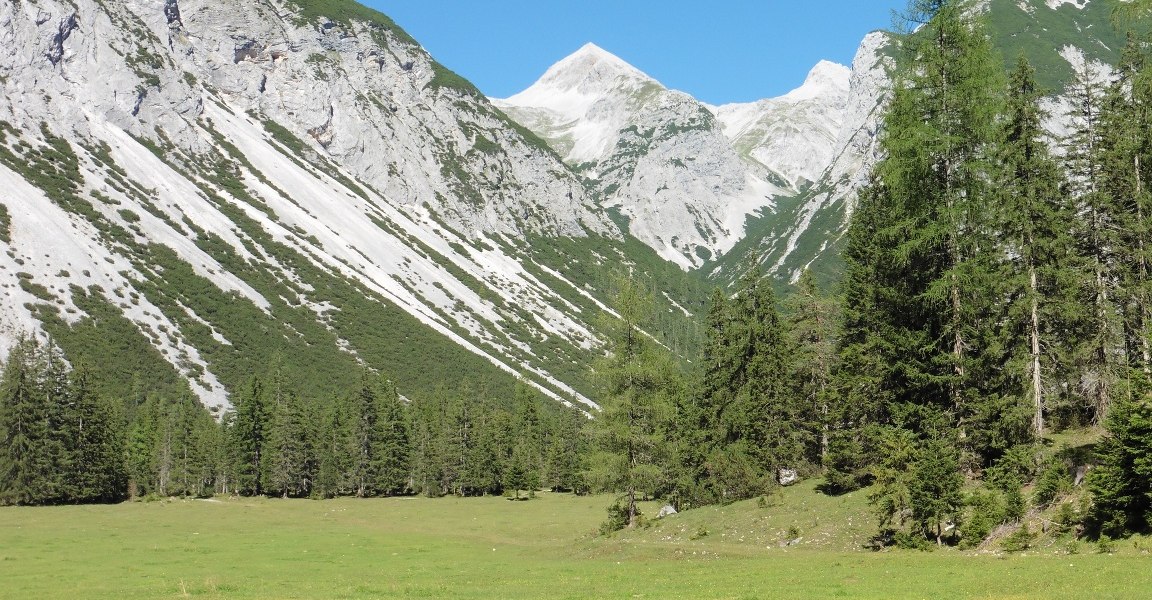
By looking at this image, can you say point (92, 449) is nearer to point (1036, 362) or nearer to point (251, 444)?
point (251, 444)

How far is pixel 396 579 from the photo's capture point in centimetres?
3039

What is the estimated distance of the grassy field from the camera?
22281mm

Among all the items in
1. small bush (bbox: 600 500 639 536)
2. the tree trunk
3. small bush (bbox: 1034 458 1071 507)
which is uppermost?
the tree trunk

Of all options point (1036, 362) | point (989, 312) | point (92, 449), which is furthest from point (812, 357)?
point (92, 449)

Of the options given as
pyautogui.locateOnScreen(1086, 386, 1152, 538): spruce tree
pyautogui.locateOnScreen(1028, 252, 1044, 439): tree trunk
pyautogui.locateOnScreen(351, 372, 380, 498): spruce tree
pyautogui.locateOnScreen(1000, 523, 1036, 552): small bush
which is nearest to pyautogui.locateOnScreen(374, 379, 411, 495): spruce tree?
pyautogui.locateOnScreen(351, 372, 380, 498): spruce tree

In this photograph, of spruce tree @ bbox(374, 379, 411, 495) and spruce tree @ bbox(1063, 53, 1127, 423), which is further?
spruce tree @ bbox(374, 379, 411, 495)

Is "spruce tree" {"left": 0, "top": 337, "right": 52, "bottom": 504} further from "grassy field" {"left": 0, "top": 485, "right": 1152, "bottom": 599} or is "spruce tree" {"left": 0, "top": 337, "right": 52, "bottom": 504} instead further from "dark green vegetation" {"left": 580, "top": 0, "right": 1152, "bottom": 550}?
"dark green vegetation" {"left": 580, "top": 0, "right": 1152, "bottom": 550}

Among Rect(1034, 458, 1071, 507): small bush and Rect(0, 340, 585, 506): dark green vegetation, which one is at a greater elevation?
Rect(0, 340, 585, 506): dark green vegetation

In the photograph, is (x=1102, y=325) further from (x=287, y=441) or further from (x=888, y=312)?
(x=287, y=441)

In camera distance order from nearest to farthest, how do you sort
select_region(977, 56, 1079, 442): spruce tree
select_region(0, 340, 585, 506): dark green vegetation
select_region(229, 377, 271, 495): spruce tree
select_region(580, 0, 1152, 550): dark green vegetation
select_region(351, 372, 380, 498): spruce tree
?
1. select_region(580, 0, 1152, 550): dark green vegetation
2. select_region(977, 56, 1079, 442): spruce tree
3. select_region(0, 340, 585, 506): dark green vegetation
4. select_region(229, 377, 271, 495): spruce tree
5. select_region(351, 372, 380, 498): spruce tree

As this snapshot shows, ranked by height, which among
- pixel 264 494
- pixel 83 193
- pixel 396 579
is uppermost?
pixel 83 193

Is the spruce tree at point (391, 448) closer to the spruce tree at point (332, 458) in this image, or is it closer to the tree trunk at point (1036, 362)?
the spruce tree at point (332, 458)

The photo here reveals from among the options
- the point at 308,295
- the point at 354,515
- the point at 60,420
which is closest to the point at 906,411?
the point at 354,515

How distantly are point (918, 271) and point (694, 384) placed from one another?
30.2m
